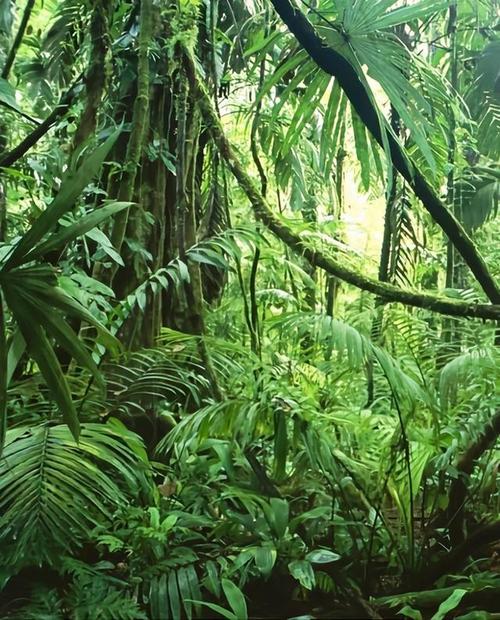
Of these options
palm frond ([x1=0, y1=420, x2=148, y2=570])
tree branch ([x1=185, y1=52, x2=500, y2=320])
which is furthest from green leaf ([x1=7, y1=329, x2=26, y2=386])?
tree branch ([x1=185, y1=52, x2=500, y2=320])

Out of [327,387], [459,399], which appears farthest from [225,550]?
[459,399]

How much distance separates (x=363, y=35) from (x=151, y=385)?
3.54 ft

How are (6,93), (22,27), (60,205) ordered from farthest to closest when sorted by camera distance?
(22,27) → (6,93) → (60,205)

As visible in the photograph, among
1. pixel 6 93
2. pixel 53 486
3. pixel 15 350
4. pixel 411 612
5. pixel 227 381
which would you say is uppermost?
pixel 6 93

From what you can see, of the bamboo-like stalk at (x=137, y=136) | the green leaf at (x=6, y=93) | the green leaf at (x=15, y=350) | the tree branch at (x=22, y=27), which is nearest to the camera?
the green leaf at (x=15, y=350)

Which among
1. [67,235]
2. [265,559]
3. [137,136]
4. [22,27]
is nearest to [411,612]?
[265,559]

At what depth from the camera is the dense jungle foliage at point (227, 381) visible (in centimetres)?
138

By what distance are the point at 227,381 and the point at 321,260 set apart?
0.50 metres

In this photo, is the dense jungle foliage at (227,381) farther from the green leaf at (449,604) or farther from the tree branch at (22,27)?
the tree branch at (22,27)

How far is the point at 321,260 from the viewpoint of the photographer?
2020 millimetres

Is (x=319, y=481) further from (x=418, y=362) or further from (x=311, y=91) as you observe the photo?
(x=311, y=91)

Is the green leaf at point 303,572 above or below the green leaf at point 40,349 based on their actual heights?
below

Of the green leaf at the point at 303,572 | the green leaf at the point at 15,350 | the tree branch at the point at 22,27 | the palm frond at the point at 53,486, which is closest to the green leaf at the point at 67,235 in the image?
the green leaf at the point at 15,350

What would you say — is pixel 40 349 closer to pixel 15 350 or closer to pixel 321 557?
pixel 15 350
